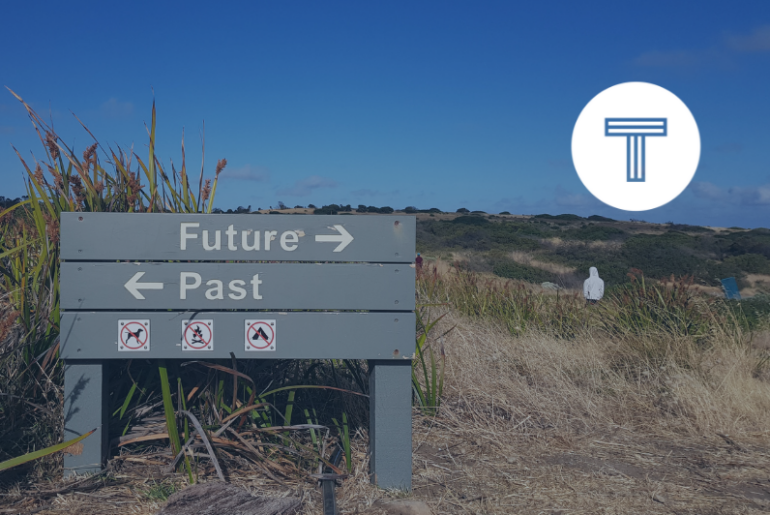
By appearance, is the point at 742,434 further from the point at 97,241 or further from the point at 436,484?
the point at 97,241

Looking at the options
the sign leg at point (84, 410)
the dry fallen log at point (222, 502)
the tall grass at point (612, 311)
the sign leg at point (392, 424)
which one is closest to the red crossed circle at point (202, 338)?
the sign leg at point (84, 410)

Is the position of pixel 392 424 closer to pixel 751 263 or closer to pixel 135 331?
pixel 135 331

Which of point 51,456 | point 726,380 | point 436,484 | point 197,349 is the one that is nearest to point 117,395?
point 51,456

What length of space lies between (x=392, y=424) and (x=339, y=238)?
1021 millimetres

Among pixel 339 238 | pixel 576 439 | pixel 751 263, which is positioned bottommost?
pixel 576 439

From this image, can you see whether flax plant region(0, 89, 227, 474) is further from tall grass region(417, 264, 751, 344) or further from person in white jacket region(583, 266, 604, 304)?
person in white jacket region(583, 266, 604, 304)

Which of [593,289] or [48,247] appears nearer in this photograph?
[48,247]

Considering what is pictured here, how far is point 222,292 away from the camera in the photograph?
120 inches

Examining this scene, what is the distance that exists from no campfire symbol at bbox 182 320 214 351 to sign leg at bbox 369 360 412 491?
87 centimetres

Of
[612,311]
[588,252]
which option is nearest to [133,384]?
[612,311]

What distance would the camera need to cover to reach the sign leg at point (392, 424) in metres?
3.10

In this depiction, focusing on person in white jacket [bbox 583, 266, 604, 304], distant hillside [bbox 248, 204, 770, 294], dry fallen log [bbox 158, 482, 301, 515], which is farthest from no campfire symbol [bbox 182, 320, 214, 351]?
distant hillside [bbox 248, 204, 770, 294]

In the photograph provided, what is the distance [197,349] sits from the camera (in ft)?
9.95

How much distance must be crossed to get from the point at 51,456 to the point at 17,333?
0.68m
